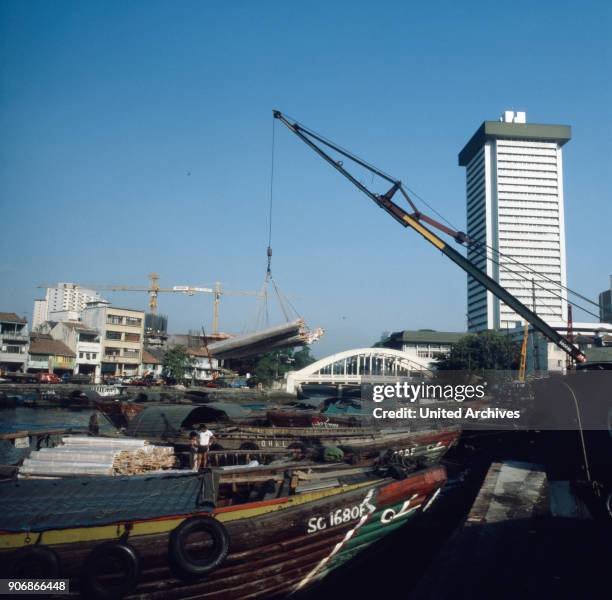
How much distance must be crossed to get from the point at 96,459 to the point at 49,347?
6086 centimetres

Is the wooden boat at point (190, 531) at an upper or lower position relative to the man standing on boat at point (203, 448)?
lower

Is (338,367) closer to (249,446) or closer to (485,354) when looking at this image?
(485,354)

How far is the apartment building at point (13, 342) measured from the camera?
56.9m

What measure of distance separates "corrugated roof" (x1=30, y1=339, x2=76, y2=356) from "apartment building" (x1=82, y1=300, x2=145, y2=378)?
16.4 feet

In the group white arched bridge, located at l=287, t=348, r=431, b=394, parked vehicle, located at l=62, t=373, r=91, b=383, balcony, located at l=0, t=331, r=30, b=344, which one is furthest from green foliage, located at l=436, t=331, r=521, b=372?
balcony, located at l=0, t=331, r=30, b=344

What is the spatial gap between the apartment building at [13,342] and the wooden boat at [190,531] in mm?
57720

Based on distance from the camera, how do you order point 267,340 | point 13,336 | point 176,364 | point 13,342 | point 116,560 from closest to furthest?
point 116,560
point 267,340
point 13,336
point 13,342
point 176,364

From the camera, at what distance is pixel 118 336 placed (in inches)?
2771

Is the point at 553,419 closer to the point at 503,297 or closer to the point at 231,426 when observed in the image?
the point at 503,297

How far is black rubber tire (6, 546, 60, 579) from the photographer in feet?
17.8

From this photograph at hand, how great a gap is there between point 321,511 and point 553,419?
12651 millimetres

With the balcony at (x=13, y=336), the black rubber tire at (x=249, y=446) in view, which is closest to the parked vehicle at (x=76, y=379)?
the balcony at (x=13, y=336)

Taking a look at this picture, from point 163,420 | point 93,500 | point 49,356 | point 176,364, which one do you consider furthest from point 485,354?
point 93,500

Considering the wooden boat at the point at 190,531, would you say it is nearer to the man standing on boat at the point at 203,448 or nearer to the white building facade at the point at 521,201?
the man standing on boat at the point at 203,448
